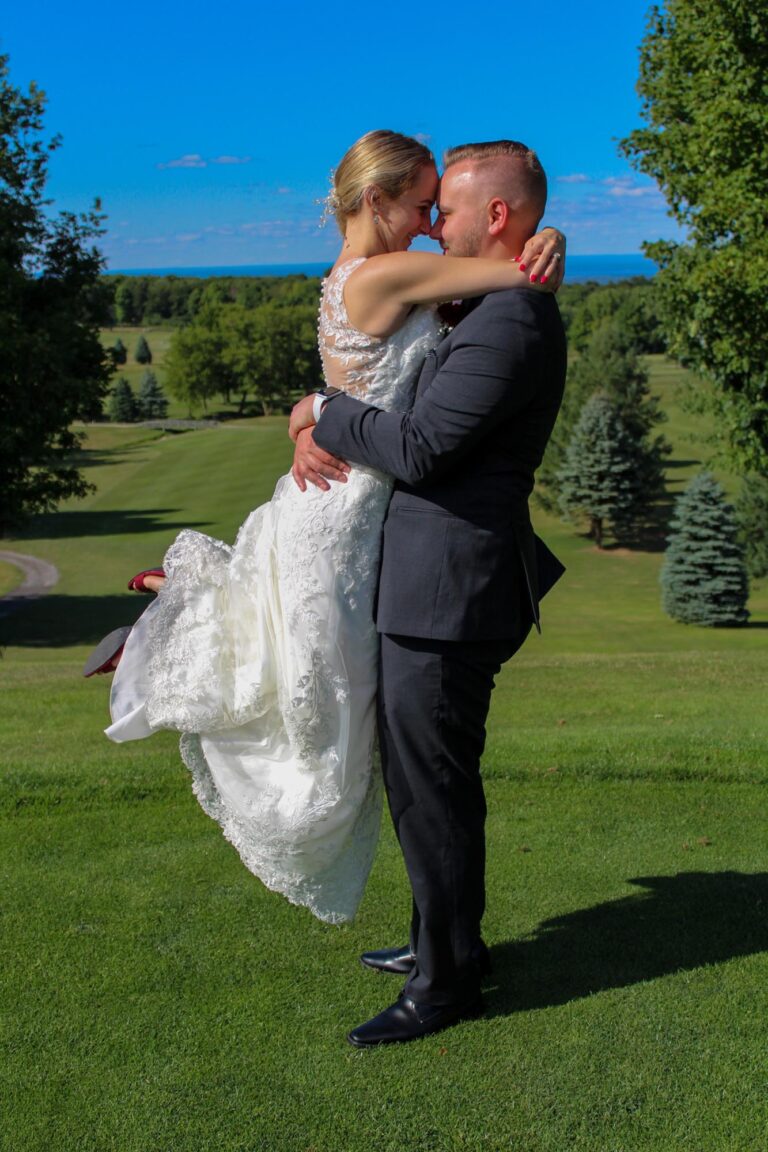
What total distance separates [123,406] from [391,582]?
100 meters

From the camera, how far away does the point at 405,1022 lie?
3.29 m

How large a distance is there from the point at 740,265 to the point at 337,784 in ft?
56.4

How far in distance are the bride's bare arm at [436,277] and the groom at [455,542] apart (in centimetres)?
6

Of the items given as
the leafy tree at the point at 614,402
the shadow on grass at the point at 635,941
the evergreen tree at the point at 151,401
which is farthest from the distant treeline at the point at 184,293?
the shadow on grass at the point at 635,941

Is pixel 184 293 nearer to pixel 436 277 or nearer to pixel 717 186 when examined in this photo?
pixel 717 186

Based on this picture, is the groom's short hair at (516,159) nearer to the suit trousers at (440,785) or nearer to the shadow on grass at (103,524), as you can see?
the suit trousers at (440,785)

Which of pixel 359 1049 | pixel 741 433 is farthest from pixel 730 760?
pixel 741 433

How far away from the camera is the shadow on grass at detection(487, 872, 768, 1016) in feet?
11.6

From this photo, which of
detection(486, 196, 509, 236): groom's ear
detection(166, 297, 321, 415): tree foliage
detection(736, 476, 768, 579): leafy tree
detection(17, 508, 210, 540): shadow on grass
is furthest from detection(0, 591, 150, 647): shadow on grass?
detection(166, 297, 321, 415): tree foliage

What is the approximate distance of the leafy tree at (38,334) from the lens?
25562mm

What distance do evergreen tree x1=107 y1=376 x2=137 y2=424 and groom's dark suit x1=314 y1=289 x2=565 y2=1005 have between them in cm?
9871

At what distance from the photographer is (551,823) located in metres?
4.90

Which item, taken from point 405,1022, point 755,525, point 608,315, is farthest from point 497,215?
point 608,315

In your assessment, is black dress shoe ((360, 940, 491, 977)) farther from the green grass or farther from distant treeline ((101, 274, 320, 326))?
distant treeline ((101, 274, 320, 326))
